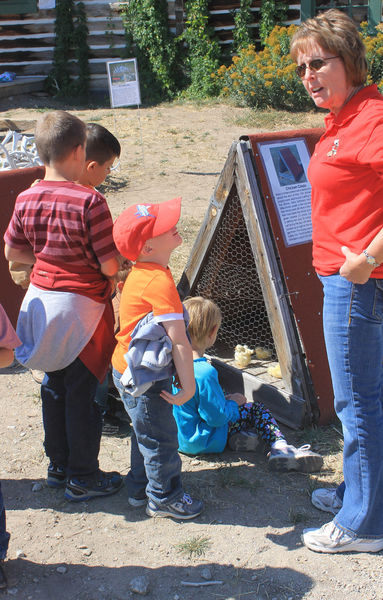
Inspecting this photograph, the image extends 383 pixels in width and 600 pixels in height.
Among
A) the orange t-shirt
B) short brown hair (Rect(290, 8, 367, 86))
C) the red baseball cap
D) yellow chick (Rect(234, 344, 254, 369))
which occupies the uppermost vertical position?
short brown hair (Rect(290, 8, 367, 86))

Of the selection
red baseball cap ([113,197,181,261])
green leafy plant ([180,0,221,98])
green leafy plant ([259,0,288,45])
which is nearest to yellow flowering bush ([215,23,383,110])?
green leafy plant ([259,0,288,45])

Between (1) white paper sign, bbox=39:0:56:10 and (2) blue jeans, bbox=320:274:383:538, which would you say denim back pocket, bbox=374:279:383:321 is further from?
(1) white paper sign, bbox=39:0:56:10

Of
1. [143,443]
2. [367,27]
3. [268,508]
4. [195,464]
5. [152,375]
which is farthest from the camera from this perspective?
[367,27]

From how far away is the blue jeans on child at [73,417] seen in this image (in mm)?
2574

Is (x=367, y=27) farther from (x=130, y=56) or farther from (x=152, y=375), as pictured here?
(x=152, y=375)

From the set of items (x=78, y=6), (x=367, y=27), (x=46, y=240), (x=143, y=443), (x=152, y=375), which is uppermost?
(x=78, y=6)

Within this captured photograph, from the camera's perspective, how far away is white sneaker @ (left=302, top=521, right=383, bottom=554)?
2309 mm

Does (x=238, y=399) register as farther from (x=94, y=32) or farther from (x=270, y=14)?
(x=94, y=32)

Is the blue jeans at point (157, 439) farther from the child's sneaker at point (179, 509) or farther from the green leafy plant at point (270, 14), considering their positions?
the green leafy plant at point (270, 14)

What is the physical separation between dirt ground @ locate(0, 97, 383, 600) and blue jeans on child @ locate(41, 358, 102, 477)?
0.22m

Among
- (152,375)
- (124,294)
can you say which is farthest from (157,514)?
(124,294)

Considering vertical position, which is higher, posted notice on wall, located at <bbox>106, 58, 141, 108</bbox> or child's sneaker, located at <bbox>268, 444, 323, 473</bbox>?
posted notice on wall, located at <bbox>106, 58, 141, 108</bbox>

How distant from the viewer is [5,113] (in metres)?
11.9

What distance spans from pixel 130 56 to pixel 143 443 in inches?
495
